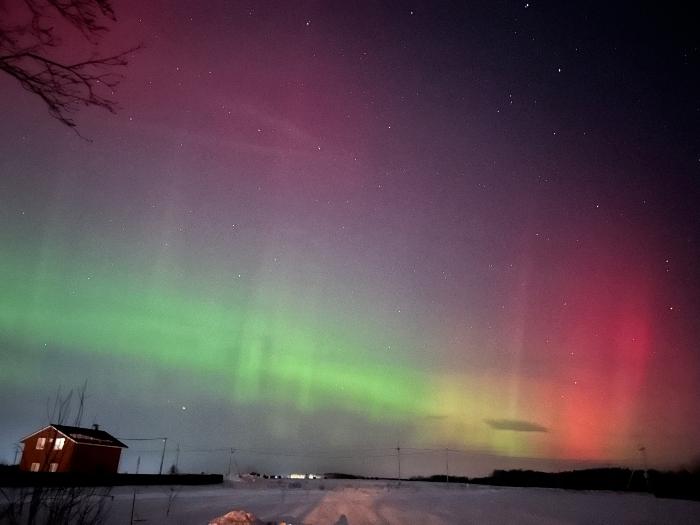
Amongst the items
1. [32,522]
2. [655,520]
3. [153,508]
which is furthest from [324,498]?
[32,522]

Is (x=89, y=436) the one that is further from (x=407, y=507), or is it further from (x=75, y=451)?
(x=407, y=507)

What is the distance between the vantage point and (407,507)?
83.9ft

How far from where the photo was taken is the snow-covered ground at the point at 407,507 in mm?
21139

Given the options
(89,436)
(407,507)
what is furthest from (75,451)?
(407,507)

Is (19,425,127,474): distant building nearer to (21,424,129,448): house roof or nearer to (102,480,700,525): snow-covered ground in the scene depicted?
(21,424,129,448): house roof

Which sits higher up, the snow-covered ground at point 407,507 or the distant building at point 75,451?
the distant building at point 75,451

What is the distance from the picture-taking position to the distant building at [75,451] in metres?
40.1

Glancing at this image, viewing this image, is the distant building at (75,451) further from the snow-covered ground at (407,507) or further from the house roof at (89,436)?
the snow-covered ground at (407,507)

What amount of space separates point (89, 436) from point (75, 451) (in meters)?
2.90

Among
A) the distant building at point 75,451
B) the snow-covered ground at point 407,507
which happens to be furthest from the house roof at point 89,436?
the snow-covered ground at point 407,507

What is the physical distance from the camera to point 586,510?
28.9 metres

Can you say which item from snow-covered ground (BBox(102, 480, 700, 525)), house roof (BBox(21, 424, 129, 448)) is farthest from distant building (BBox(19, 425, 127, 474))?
snow-covered ground (BBox(102, 480, 700, 525))

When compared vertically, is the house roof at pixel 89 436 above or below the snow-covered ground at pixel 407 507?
above

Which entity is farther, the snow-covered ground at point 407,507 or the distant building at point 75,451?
the distant building at point 75,451
